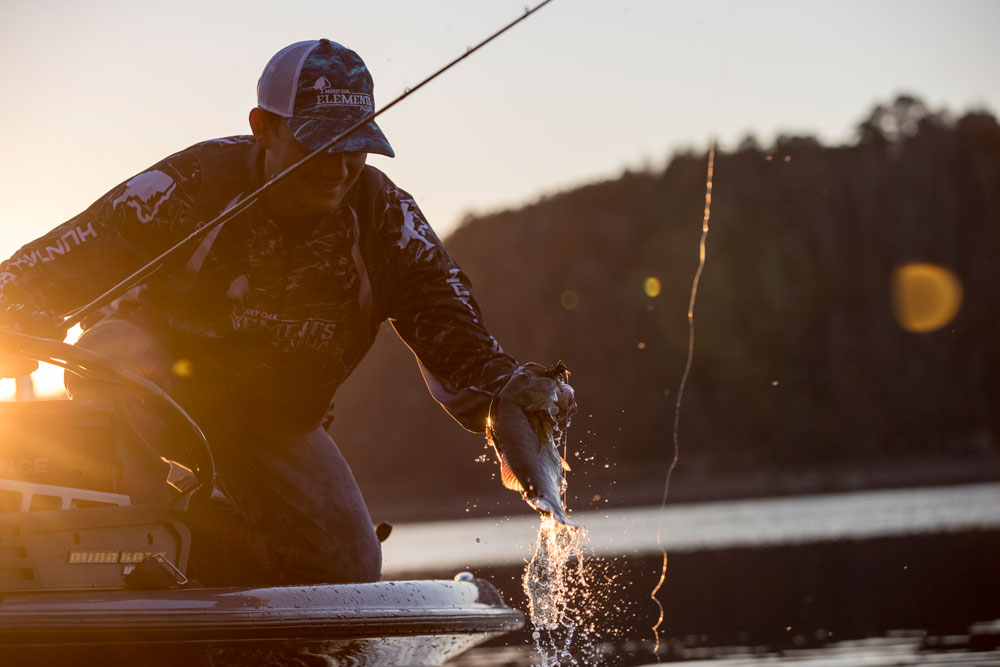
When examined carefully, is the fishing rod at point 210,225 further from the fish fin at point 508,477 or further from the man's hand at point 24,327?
the fish fin at point 508,477

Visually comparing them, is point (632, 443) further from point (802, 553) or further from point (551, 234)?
point (802, 553)

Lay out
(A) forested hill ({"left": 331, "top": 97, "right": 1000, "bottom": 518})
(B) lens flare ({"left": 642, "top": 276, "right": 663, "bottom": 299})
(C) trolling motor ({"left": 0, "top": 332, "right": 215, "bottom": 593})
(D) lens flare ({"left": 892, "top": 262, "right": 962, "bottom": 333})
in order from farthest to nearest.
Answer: (B) lens flare ({"left": 642, "top": 276, "right": 663, "bottom": 299})
(D) lens flare ({"left": 892, "top": 262, "right": 962, "bottom": 333})
(A) forested hill ({"left": 331, "top": 97, "right": 1000, "bottom": 518})
(C) trolling motor ({"left": 0, "top": 332, "right": 215, "bottom": 593})

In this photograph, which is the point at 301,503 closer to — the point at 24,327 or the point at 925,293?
the point at 24,327

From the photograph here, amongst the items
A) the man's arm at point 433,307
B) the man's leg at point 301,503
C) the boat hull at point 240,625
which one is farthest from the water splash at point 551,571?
the man's leg at point 301,503

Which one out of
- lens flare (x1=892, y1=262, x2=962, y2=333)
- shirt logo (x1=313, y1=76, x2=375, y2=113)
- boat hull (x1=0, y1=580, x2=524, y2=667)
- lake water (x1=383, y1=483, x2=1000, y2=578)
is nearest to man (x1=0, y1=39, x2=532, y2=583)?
shirt logo (x1=313, y1=76, x2=375, y2=113)

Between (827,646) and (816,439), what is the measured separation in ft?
192

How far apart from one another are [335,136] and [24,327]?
98cm

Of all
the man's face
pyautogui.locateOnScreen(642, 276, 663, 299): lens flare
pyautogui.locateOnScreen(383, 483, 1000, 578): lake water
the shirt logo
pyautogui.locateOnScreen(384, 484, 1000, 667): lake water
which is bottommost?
pyautogui.locateOnScreen(383, 483, 1000, 578): lake water

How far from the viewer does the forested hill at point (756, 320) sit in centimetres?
6619

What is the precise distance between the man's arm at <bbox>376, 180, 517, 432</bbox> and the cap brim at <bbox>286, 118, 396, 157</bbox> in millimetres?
464

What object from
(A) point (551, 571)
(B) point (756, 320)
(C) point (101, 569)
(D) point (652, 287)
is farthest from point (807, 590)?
(D) point (652, 287)

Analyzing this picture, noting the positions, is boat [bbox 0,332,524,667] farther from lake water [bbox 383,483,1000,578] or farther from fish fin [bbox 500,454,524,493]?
lake water [bbox 383,483,1000,578]

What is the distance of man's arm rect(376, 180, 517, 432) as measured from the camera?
420 centimetres

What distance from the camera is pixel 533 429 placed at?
12.5ft
